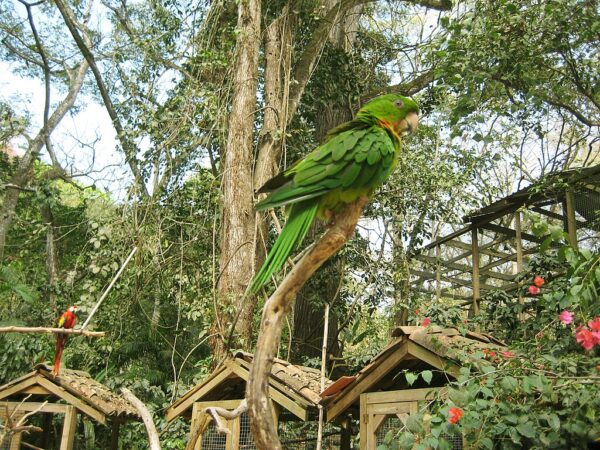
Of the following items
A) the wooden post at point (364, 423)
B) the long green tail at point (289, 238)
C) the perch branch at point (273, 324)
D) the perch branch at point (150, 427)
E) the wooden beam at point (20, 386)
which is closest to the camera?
the perch branch at point (273, 324)

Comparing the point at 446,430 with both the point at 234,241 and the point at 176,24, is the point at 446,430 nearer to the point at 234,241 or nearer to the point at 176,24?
the point at 234,241

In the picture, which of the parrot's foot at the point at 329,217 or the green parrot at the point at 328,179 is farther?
the parrot's foot at the point at 329,217

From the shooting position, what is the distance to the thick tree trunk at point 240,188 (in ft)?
16.6

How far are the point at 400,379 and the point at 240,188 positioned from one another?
2.20 m

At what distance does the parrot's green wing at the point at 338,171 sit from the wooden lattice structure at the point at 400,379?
1.44 metres

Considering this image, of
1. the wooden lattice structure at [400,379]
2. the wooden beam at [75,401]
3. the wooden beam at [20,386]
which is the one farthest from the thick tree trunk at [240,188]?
the wooden beam at [20,386]

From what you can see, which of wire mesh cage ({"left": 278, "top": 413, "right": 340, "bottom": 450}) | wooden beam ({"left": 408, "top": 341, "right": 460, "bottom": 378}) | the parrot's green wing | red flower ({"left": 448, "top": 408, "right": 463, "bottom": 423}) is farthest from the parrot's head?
wire mesh cage ({"left": 278, "top": 413, "right": 340, "bottom": 450})

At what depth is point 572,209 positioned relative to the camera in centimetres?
762

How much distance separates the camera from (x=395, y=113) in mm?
2842

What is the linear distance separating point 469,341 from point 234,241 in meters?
2.28

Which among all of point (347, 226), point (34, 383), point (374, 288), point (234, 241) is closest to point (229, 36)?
point (234, 241)

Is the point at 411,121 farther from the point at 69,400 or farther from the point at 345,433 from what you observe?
the point at 69,400

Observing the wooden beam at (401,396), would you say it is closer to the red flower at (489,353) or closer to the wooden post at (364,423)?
the wooden post at (364,423)

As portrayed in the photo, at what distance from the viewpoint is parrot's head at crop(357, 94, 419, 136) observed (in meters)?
2.83
